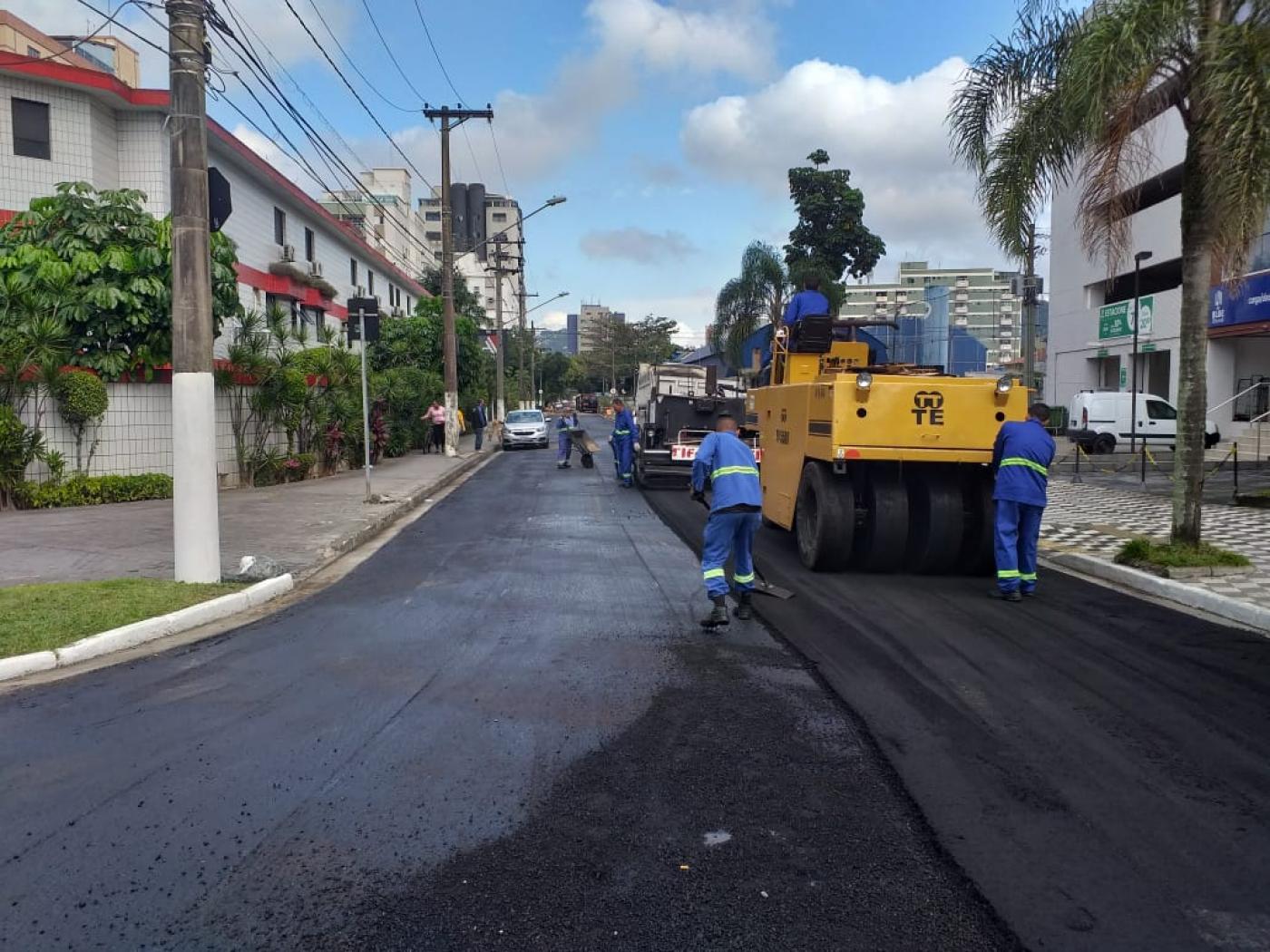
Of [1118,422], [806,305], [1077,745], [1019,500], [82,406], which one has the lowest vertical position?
[1077,745]

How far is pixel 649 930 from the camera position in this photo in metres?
3.14

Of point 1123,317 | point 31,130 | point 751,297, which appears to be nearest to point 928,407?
point 31,130

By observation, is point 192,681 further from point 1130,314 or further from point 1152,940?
point 1130,314

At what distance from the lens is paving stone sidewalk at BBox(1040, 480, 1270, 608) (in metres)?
8.76

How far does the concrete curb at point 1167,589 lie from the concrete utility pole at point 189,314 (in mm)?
8454

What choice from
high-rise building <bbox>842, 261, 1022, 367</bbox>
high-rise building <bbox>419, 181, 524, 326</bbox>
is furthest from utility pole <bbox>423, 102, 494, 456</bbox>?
high-rise building <bbox>842, 261, 1022, 367</bbox>

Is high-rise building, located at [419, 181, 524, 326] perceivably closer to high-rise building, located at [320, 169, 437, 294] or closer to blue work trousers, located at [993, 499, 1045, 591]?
high-rise building, located at [320, 169, 437, 294]

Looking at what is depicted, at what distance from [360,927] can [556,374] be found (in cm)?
10377

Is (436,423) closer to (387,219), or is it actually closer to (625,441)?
(625,441)

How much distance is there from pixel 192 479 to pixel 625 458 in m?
11.8

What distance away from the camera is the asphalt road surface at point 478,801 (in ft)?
10.5

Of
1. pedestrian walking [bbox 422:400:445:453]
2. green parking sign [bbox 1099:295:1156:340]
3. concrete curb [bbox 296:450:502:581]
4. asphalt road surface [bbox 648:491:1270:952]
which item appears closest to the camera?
asphalt road surface [bbox 648:491:1270:952]

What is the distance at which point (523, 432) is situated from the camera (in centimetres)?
3450

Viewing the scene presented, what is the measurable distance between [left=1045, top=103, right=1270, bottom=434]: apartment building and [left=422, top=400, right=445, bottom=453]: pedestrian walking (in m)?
18.8
